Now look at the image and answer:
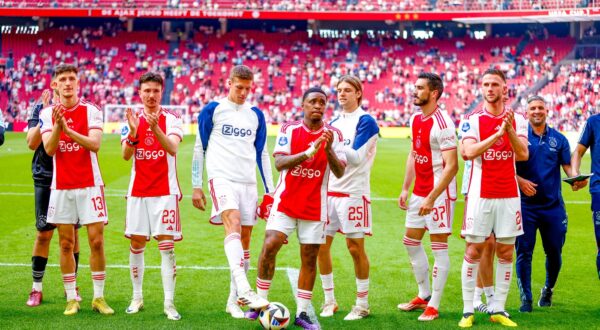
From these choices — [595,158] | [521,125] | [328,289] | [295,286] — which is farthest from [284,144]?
[595,158]

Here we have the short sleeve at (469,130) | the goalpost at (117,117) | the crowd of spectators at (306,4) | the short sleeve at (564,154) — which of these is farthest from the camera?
the crowd of spectators at (306,4)

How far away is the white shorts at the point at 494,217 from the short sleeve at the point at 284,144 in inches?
71.4

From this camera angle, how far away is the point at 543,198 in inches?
324

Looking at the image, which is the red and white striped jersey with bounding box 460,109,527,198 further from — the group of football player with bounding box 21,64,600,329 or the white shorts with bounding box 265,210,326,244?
the white shorts with bounding box 265,210,326,244

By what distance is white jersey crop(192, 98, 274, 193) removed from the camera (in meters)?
7.68

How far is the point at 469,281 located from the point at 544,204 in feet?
4.76

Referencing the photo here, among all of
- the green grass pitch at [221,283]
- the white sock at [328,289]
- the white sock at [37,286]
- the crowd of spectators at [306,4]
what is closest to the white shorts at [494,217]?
the green grass pitch at [221,283]

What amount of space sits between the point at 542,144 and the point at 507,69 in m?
44.9

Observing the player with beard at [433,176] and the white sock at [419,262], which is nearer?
the player with beard at [433,176]

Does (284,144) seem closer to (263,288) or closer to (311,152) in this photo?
(311,152)

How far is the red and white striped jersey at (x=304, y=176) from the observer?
7113 mm

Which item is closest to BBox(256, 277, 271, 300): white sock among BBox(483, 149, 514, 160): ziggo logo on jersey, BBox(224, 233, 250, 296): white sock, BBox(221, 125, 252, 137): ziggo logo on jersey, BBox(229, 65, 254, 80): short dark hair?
BBox(224, 233, 250, 296): white sock

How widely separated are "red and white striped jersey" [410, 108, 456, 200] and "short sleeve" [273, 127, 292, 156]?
138 cm

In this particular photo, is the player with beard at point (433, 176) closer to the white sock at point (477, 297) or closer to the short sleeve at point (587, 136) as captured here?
the white sock at point (477, 297)
